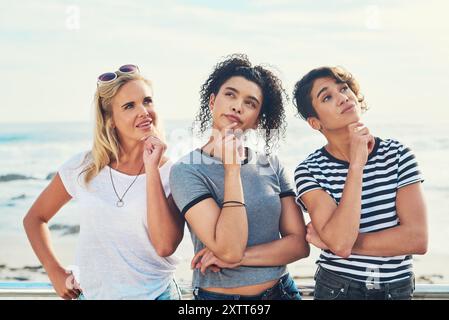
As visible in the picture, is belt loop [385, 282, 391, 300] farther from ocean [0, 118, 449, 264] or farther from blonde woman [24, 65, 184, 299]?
ocean [0, 118, 449, 264]

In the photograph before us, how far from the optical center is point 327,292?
2199 mm

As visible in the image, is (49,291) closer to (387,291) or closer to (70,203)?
(387,291)

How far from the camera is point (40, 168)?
851 cm

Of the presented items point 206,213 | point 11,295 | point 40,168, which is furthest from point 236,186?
point 40,168

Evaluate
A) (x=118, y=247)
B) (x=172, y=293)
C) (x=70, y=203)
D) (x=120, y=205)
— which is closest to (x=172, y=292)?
(x=172, y=293)

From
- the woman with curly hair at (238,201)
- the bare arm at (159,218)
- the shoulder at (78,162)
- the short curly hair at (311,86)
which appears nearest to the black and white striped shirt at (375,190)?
the woman with curly hair at (238,201)

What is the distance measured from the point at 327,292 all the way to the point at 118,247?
812 millimetres

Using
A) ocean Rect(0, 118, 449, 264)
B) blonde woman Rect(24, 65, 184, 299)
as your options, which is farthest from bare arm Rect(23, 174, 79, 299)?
ocean Rect(0, 118, 449, 264)

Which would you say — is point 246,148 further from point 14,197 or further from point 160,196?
point 14,197

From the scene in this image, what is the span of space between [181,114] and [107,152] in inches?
67.3

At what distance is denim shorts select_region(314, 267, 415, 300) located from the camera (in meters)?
2.13

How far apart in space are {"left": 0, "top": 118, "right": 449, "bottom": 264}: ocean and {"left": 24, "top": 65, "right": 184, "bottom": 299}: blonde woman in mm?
2194

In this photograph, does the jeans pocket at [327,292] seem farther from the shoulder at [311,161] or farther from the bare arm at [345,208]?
the shoulder at [311,161]

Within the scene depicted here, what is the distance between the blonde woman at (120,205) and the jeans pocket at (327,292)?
0.55 metres
